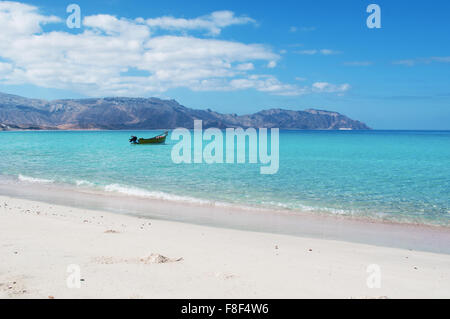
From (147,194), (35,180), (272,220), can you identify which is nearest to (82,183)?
(35,180)

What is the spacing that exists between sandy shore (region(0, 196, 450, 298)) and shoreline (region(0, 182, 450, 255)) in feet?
3.52

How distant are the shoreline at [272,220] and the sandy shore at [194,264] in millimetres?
1074

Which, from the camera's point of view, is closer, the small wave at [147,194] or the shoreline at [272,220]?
the shoreline at [272,220]

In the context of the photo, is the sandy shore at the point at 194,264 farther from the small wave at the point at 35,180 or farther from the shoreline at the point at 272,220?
the small wave at the point at 35,180

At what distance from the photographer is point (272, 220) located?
13844 millimetres

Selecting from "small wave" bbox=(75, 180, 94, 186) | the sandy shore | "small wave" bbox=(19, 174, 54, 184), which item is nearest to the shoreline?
the sandy shore

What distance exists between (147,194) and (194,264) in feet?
39.9

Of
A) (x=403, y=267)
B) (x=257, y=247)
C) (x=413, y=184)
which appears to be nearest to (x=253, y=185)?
(x=413, y=184)

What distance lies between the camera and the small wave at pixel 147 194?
17700 millimetres

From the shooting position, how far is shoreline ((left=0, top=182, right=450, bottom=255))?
11500 mm

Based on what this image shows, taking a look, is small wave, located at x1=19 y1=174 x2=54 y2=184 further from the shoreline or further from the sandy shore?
the sandy shore

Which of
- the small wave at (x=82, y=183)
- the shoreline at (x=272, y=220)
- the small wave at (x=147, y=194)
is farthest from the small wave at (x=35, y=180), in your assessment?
the small wave at (x=147, y=194)
